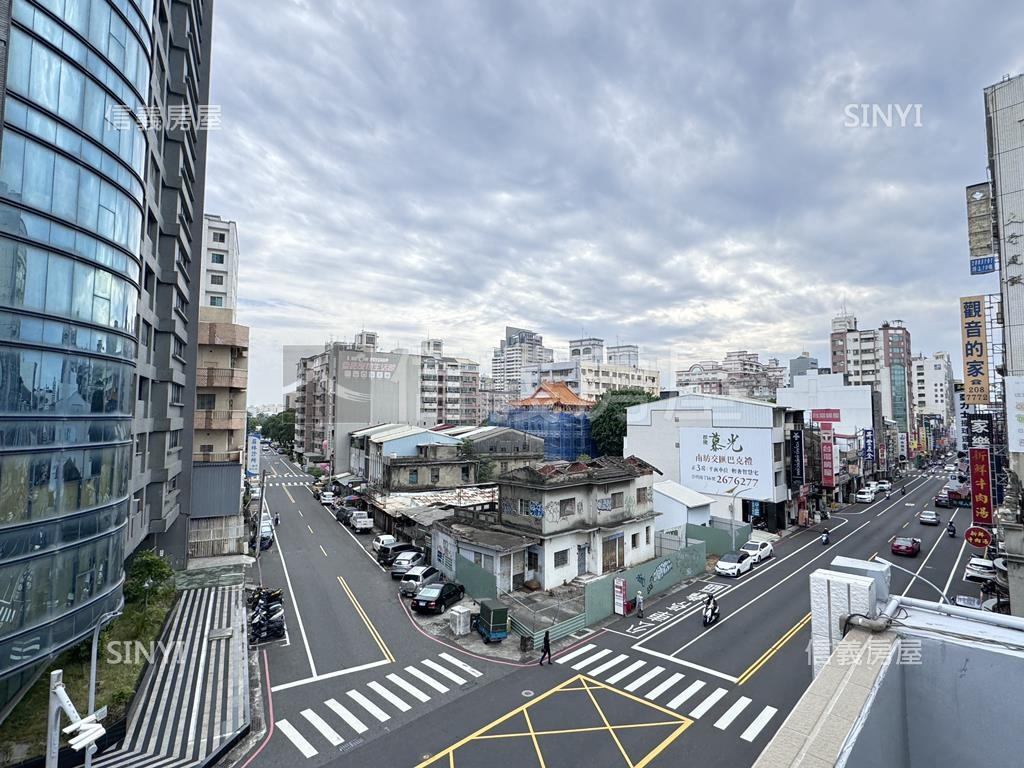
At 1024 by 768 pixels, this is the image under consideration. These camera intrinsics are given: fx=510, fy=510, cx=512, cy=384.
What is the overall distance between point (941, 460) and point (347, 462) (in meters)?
123

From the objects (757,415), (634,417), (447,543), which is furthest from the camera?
(634,417)

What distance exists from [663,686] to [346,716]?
10.9 metres

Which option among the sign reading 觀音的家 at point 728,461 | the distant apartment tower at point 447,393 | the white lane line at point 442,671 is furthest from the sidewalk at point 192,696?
the distant apartment tower at point 447,393

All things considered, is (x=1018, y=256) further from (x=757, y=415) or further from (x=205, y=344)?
(x=205, y=344)

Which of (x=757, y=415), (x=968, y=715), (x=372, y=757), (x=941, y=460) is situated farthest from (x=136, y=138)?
(x=941, y=460)

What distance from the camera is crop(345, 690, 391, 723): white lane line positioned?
54.2 ft

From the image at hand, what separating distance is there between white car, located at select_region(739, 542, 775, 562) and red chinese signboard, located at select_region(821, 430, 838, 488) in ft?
56.9

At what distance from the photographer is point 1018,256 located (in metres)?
25.2

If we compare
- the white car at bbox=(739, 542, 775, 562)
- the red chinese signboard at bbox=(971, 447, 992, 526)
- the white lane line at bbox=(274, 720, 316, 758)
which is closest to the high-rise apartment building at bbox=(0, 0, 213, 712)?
the white lane line at bbox=(274, 720, 316, 758)

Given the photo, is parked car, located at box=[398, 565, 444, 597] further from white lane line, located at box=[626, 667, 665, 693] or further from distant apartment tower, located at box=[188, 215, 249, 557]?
distant apartment tower, located at box=[188, 215, 249, 557]

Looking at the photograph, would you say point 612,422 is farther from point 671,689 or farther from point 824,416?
point 671,689

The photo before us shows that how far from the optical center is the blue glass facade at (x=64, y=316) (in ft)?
43.9

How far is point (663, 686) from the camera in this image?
59.9 feet

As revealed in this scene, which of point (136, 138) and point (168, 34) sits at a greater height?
point (168, 34)
